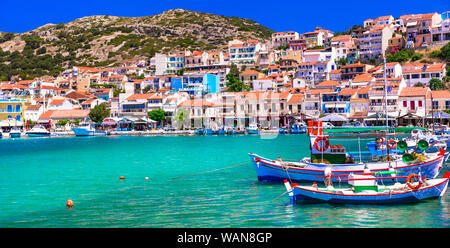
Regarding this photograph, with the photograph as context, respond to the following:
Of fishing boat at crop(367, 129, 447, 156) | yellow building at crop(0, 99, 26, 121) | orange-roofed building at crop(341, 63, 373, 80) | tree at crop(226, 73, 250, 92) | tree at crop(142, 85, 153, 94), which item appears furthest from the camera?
tree at crop(142, 85, 153, 94)

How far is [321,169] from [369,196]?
4145mm

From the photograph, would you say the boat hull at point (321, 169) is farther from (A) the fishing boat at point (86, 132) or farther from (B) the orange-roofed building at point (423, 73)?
(A) the fishing boat at point (86, 132)

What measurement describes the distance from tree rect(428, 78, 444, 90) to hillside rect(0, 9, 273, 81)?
77.8 m

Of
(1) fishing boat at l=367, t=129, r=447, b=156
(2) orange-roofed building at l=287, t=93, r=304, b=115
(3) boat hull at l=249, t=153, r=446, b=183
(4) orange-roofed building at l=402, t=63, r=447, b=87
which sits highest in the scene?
(4) orange-roofed building at l=402, t=63, r=447, b=87

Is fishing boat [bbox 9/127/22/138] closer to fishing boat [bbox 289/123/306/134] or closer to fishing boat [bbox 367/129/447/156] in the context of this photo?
fishing boat [bbox 289/123/306/134]

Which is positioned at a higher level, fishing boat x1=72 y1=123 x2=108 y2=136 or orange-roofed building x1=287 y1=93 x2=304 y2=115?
orange-roofed building x1=287 y1=93 x2=304 y2=115

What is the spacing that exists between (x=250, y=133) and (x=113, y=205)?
49.9 metres

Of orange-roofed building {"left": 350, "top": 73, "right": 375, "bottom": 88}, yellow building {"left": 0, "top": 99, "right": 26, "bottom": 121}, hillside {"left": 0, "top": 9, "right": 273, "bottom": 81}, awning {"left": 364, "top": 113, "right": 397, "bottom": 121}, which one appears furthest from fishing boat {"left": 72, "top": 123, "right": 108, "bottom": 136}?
hillside {"left": 0, "top": 9, "right": 273, "bottom": 81}

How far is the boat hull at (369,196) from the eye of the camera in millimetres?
12859

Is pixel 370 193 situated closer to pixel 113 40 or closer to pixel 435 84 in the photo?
pixel 435 84

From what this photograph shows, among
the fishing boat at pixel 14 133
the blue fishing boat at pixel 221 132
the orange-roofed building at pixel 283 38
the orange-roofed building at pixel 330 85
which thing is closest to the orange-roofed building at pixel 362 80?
the orange-roofed building at pixel 330 85

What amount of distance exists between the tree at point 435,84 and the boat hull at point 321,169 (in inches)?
1897

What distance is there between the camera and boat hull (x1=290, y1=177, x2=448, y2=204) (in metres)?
12.9
